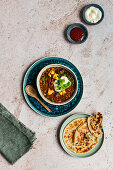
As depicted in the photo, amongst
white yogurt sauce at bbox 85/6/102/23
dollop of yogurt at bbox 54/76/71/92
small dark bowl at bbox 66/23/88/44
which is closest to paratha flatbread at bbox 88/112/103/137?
dollop of yogurt at bbox 54/76/71/92

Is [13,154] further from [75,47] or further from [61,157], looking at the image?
[75,47]

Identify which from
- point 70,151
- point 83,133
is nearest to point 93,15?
point 83,133

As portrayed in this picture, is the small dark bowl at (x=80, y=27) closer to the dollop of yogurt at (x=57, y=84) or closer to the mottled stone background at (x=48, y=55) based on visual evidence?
the mottled stone background at (x=48, y=55)

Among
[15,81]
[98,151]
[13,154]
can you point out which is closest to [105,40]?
[15,81]

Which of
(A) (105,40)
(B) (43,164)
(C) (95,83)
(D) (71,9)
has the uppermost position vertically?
(D) (71,9)

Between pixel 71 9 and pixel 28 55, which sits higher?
pixel 71 9

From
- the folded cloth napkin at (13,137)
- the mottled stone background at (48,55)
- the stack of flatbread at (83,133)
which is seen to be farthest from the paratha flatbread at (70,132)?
the folded cloth napkin at (13,137)

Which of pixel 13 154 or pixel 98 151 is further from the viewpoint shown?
pixel 98 151

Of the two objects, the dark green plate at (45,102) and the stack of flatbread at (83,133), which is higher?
the dark green plate at (45,102)
